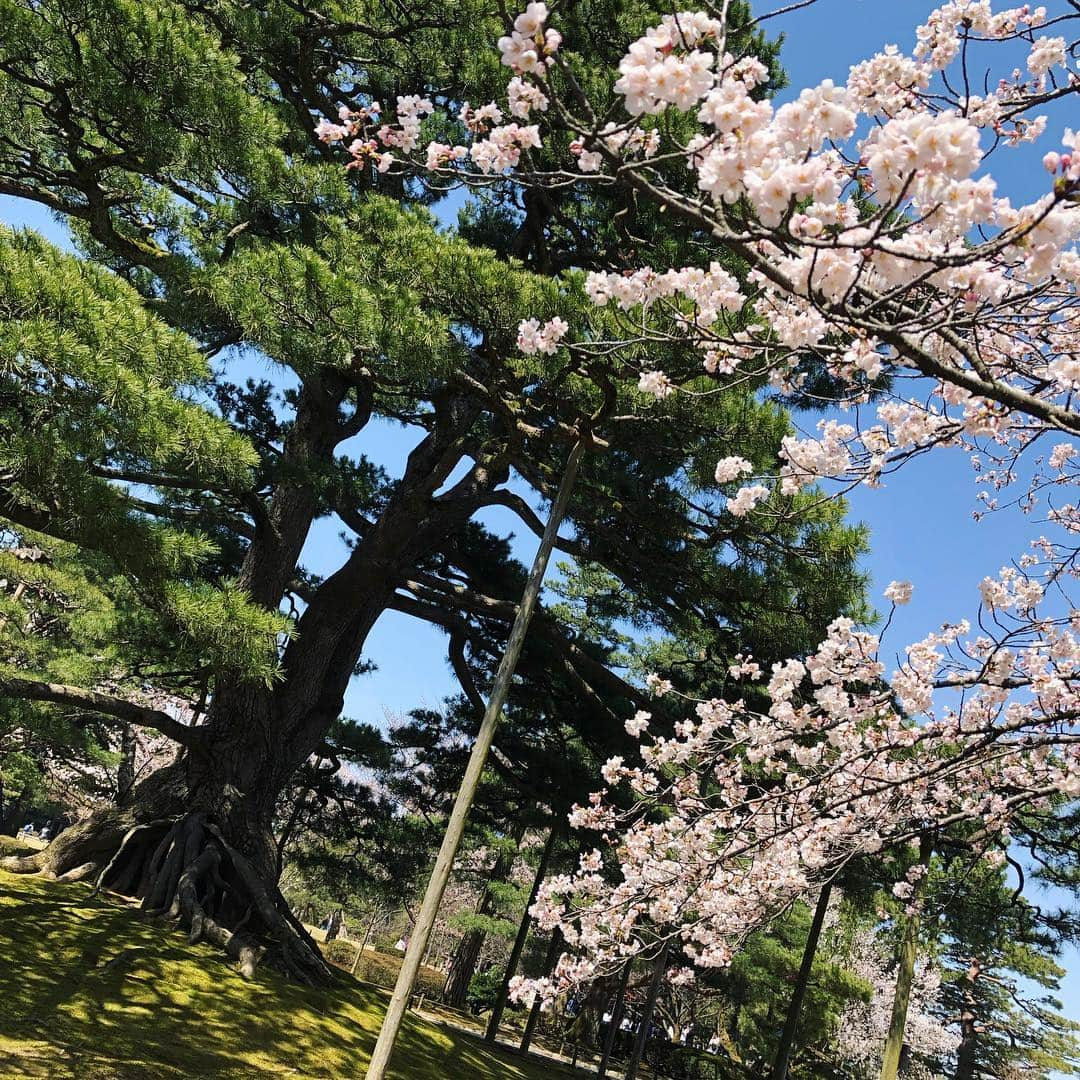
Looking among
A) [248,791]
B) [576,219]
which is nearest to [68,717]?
[248,791]

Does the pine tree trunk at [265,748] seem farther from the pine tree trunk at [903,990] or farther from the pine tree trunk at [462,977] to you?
the pine tree trunk at [462,977]

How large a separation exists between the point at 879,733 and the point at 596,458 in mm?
2220

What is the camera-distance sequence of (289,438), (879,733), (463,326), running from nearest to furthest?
1. (879,733)
2. (463,326)
3. (289,438)

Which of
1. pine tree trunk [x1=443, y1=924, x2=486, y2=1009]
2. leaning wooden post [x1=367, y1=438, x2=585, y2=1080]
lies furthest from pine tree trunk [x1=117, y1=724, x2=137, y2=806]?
leaning wooden post [x1=367, y1=438, x2=585, y2=1080]

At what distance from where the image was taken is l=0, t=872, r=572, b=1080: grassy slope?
326cm

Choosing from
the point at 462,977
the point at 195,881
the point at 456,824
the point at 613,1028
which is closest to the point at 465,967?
the point at 462,977

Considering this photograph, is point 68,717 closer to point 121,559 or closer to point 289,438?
point 289,438

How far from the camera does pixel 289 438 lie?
259 inches

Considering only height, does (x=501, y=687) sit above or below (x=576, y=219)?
below

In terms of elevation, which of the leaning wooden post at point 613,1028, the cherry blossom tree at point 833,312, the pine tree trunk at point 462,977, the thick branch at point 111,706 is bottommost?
the pine tree trunk at point 462,977

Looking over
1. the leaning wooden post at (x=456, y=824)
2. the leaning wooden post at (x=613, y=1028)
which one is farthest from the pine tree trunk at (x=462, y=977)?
the leaning wooden post at (x=456, y=824)

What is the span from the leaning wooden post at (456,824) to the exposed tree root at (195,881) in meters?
2.33

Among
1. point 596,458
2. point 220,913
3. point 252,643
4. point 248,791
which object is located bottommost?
point 220,913

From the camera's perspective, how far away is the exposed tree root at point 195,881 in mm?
5227
